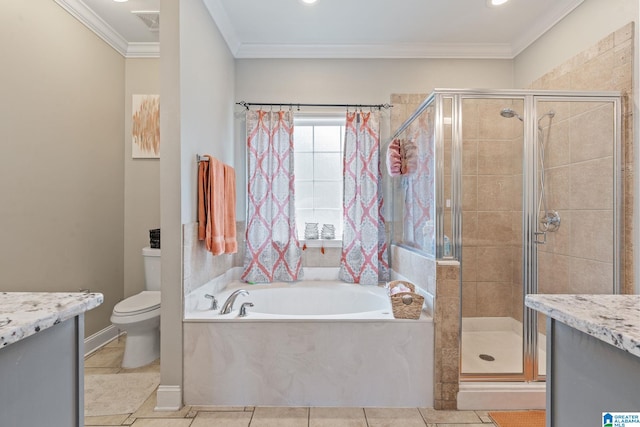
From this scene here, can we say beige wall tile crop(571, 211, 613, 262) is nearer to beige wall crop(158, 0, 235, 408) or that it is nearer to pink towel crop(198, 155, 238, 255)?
pink towel crop(198, 155, 238, 255)

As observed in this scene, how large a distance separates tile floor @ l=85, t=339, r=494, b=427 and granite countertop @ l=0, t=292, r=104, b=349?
1354mm

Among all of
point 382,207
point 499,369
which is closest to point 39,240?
point 382,207

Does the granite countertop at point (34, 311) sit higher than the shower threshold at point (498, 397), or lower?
higher

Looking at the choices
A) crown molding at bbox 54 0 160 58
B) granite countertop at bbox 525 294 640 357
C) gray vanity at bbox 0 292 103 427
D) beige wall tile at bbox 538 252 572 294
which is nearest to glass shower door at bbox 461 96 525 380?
beige wall tile at bbox 538 252 572 294

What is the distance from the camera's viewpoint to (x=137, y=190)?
115 inches

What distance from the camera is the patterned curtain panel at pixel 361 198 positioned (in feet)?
9.07

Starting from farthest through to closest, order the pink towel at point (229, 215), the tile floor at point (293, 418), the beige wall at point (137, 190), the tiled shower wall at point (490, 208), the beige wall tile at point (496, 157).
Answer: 1. the beige wall at point (137, 190)
2. the pink towel at point (229, 215)
3. the beige wall tile at point (496, 157)
4. the tiled shower wall at point (490, 208)
5. the tile floor at point (293, 418)

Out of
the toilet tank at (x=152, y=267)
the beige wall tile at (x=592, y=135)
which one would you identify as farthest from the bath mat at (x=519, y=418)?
the toilet tank at (x=152, y=267)

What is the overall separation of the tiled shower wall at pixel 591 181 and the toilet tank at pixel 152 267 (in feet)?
9.52

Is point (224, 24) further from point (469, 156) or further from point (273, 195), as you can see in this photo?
point (469, 156)

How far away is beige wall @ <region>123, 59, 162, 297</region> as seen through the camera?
291 centimetres

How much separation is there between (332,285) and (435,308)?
3.34 ft

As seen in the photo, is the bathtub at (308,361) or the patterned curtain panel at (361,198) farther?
the patterned curtain panel at (361,198)

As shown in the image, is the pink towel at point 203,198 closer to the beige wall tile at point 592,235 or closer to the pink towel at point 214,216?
the pink towel at point 214,216
